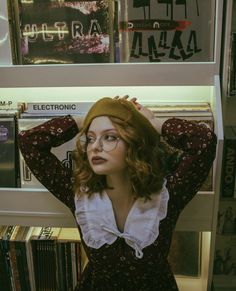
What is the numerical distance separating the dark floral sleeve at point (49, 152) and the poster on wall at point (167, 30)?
0.25 meters

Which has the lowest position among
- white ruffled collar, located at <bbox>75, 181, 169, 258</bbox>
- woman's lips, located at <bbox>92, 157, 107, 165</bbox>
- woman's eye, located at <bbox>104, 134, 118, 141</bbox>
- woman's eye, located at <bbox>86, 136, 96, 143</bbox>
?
white ruffled collar, located at <bbox>75, 181, 169, 258</bbox>

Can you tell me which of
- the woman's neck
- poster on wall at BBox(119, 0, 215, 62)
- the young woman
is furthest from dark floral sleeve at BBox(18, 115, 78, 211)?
poster on wall at BBox(119, 0, 215, 62)

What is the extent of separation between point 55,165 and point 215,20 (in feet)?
1.77

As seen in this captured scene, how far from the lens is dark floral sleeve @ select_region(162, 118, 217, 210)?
0.99 metres

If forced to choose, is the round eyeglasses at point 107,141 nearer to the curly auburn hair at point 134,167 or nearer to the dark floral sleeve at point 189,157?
the curly auburn hair at point 134,167

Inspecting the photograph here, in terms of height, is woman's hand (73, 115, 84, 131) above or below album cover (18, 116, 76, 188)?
above

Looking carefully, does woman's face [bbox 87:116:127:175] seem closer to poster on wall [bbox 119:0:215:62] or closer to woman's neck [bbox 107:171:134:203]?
woman's neck [bbox 107:171:134:203]

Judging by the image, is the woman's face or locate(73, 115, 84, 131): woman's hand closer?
the woman's face

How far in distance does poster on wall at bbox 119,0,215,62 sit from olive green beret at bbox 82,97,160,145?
17 centimetres

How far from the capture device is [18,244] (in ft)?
4.13

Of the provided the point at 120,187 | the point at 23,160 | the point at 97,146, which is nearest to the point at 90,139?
the point at 97,146

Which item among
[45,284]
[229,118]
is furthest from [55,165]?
[229,118]

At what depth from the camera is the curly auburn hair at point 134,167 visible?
0.95m

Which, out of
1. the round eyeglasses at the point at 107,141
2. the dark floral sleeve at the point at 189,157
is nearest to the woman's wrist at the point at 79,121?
the round eyeglasses at the point at 107,141
